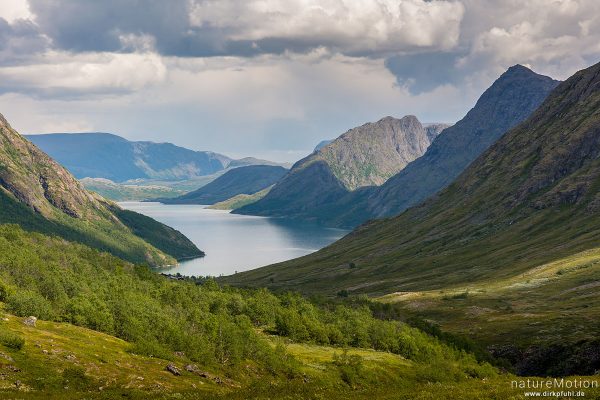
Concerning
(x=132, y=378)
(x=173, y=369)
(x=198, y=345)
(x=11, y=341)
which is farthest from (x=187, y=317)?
(x=11, y=341)

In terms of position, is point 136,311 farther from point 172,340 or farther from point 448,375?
point 448,375

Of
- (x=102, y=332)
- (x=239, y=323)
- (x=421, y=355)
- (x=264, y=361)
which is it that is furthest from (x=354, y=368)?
(x=102, y=332)

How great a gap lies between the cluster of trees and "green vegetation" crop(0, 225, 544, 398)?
0.92 ft

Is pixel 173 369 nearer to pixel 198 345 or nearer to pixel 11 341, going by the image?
pixel 198 345

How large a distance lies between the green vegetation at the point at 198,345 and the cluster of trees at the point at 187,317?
0.28m

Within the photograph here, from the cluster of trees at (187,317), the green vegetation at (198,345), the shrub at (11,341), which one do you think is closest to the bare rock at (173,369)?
the green vegetation at (198,345)

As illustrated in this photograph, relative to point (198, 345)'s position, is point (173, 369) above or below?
above

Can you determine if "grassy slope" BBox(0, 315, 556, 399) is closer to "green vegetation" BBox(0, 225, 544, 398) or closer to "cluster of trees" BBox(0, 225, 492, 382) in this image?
"green vegetation" BBox(0, 225, 544, 398)

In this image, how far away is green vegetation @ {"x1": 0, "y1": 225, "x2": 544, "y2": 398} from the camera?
67312 mm

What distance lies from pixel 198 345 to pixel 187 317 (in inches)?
1164

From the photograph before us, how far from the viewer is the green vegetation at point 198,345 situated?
67.3m

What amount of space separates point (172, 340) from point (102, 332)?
38.4ft

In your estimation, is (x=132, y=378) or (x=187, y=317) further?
(x=187, y=317)

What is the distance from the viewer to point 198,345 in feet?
318
